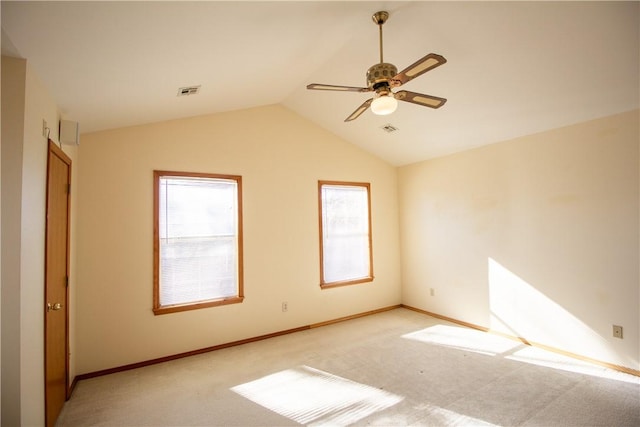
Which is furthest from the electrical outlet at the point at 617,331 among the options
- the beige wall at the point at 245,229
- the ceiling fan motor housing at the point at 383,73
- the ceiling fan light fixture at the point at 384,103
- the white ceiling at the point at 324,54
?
the ceiling fan motor housing at the point at 383,73

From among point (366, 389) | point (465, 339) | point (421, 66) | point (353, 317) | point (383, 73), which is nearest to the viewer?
point (421, 66)

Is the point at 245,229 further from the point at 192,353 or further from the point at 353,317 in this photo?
the point at 353,317

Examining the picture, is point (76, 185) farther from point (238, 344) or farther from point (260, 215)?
point (238, 344)

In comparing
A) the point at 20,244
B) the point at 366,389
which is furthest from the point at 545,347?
the point at 20,244

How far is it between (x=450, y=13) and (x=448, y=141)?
2.18 meters

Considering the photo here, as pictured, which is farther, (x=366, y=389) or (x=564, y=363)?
(x=564, y=363)

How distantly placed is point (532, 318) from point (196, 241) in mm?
4230

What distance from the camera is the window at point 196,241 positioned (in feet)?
11.4

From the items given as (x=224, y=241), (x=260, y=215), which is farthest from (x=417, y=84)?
(x=224, y=241)

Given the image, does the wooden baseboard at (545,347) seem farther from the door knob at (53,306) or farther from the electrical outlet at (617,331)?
the door knob at (53,306)

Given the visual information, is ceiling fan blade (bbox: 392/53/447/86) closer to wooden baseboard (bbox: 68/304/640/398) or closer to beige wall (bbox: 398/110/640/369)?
beige wall (bbox: 398/110/640/369)

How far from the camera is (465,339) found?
3893 millimetres

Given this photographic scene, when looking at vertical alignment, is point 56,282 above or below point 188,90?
below

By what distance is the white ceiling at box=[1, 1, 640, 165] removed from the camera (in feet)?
5.62
